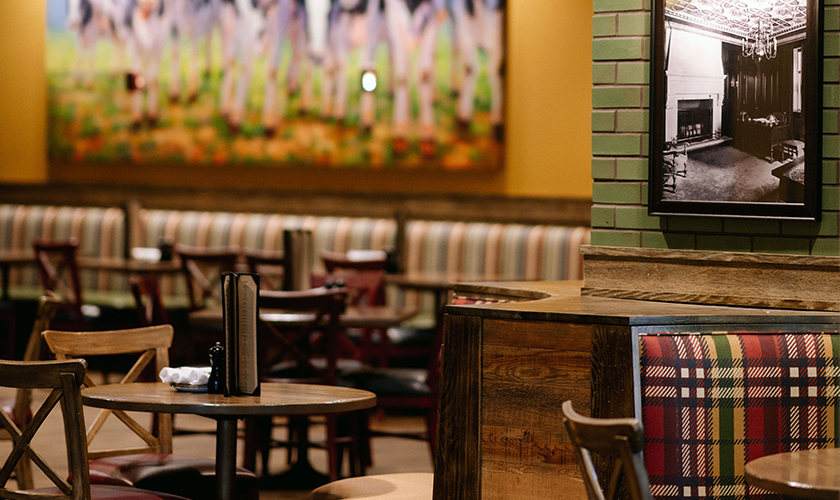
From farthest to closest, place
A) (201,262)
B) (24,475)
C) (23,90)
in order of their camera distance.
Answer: (23,90)
(201,262)
(24,475)

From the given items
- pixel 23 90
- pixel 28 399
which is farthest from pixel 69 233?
pixel 28 399

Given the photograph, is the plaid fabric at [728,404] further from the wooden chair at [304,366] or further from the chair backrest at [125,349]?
the wooden chair at [304,366]

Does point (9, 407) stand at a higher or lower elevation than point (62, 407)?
lower

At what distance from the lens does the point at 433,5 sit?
7.69 meters

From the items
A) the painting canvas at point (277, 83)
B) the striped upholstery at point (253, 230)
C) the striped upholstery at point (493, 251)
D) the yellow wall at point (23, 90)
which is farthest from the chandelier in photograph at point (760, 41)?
the yellow wall at point (23, 90)

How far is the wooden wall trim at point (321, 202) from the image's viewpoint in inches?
299

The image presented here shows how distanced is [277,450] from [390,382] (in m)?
1.25

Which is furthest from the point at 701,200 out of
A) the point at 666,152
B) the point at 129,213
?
the point at 129,213

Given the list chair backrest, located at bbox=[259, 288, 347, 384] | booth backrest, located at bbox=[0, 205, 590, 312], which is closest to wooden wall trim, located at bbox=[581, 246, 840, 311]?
chair backrest, located at bbox=[259, 288, 347, 384]

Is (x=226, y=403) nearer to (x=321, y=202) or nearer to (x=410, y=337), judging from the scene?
(x=410, y=337)

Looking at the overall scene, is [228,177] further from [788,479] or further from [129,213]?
[788,479]

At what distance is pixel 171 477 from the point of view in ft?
9.98

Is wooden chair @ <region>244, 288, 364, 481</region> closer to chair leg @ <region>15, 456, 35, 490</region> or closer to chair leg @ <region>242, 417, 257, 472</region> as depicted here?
chair leg @ <region>242, 417, 257, 472</region>

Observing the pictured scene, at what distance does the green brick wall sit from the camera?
299cm
